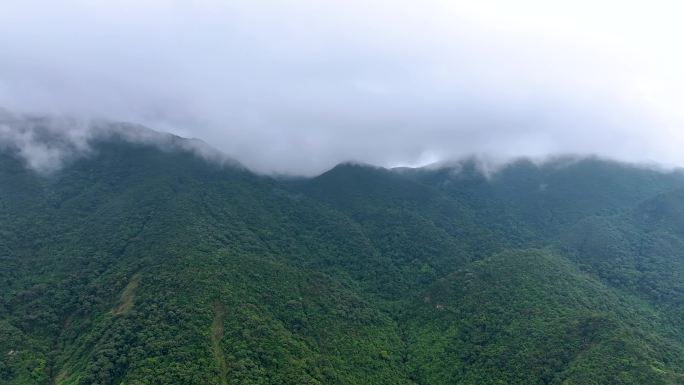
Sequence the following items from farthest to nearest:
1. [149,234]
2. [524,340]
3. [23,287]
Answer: [149,234], [23,287], [524,340]

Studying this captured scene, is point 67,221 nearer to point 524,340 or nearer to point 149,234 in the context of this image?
point 149,234

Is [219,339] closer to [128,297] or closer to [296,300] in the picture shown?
[296,300]

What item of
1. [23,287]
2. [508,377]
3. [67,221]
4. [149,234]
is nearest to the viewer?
[508,377]

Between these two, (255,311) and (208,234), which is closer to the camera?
(255,311)

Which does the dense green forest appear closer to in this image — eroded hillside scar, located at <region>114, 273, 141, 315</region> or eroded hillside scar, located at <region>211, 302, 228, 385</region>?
eroded hillside scar, located at <region>211, 302, 228, 385</region>

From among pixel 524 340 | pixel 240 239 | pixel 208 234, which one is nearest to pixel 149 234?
pixel 208 234

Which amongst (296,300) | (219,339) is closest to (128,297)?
(219,339)

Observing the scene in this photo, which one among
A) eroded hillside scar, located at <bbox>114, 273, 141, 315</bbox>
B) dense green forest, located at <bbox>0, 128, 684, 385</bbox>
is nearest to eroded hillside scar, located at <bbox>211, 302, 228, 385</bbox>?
dense green forest, located at <bbox>0, 128, 684, 385</bbox>

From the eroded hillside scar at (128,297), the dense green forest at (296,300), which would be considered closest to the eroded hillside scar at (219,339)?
the dense green forest at (296,300)
